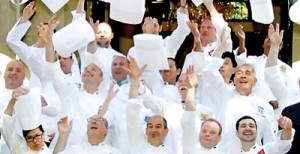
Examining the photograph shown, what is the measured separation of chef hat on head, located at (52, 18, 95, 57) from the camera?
5.86m

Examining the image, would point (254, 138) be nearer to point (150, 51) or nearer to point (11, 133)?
point (150, 51)

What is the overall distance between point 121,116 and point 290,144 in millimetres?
1352

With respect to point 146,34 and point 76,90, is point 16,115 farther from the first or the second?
point 146,34

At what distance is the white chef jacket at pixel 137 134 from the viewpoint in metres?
5.48

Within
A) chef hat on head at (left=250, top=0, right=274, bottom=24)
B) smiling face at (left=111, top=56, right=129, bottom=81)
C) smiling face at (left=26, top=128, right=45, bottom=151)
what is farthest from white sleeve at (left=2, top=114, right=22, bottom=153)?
chef hat on head at (left=250, top=0, right=274, bottom=24)

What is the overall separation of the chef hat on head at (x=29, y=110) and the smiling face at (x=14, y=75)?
38cm

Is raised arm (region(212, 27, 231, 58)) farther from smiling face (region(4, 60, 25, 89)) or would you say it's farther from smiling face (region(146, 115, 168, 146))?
smiling face (region(4, 60, 25, 89))

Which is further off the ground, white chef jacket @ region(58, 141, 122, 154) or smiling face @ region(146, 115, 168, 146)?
smiling face @ region(146, 115, 168, 146)

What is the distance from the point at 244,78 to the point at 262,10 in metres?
0.70

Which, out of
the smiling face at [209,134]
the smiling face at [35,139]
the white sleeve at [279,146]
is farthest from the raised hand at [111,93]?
the white sleeve at [279,146]

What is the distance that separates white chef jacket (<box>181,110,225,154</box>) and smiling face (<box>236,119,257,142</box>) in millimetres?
219

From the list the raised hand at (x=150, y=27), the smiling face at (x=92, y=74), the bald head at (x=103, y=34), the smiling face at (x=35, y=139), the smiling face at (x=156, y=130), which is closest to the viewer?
the smiling face at (x=35, y=139)

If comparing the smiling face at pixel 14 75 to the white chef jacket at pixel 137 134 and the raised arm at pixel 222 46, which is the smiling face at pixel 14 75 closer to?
the white chef jacket at pixel 137 134

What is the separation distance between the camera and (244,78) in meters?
5.74
